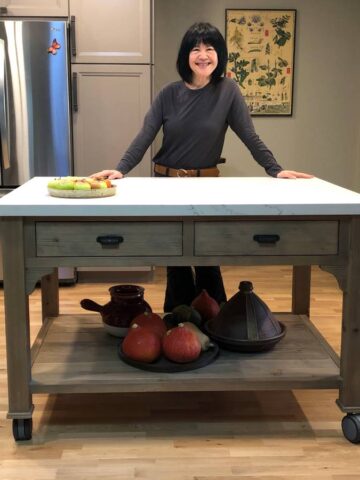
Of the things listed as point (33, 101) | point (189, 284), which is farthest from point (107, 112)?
point (189, 284)

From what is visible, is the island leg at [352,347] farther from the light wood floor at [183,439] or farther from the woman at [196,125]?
the woman at [196,125]

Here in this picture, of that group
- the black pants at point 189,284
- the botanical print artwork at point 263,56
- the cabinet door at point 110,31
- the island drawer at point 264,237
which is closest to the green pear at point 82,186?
the island drawer at point 264,237

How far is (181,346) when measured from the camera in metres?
2.05

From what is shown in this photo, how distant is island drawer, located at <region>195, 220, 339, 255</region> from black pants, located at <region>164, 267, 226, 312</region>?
2.54ft

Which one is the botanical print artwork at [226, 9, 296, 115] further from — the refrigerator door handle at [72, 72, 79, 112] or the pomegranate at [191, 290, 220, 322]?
the pomegranate at [191, 290, 220, 322]

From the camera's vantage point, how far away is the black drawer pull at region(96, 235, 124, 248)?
6.18 ft

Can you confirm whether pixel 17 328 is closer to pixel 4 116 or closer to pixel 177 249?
pixel 177 249

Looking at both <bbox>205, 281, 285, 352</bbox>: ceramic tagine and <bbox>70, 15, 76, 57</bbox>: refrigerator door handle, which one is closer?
<bbox>205, 281, 285, 352</bbox>: ceramic tagine

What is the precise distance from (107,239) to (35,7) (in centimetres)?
238

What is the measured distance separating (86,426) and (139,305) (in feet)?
1.63

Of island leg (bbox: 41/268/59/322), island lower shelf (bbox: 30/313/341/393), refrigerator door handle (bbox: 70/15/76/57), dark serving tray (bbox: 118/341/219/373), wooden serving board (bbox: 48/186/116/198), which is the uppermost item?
refrigerator door handle (bbox: 70/15/76/57)

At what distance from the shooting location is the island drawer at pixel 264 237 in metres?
1.92

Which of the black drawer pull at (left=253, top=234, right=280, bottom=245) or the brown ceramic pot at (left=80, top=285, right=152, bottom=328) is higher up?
the black drawer pull at (left=253, top=234, right=280, bottom=245)

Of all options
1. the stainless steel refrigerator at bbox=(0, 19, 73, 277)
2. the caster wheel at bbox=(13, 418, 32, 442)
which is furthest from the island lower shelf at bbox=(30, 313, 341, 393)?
the stainless steel refrigerator at bbox=(0, 19, 73, 277)
